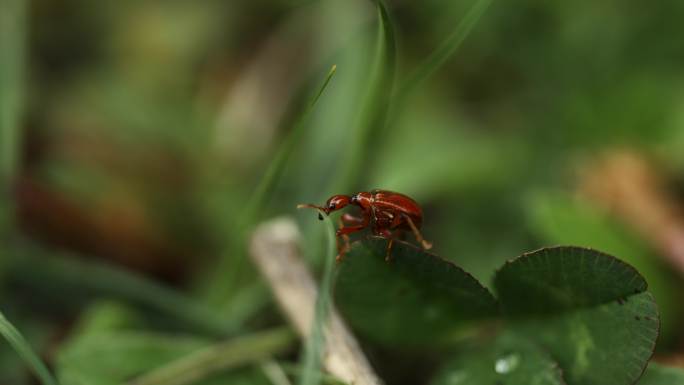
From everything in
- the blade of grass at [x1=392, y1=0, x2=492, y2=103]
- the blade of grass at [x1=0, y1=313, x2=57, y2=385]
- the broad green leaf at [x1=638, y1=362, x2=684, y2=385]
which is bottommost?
the broad green leaf at [x1=638, y1=362, x2=684, y2=385]

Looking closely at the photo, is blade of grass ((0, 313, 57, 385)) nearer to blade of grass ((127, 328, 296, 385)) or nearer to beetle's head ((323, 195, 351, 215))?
blade of grass ((127, 328, 296, 385))

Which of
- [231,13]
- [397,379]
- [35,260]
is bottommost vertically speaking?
[397,379]

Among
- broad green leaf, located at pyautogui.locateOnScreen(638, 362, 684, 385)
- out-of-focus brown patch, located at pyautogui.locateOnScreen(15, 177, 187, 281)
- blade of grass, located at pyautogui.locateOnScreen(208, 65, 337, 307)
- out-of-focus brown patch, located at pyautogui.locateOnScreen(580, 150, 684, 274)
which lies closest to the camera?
broad green leaf, located at pyautogui.locateOnScreen(638, 362, 684, 385)

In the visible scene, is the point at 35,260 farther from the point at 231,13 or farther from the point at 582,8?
the point at 582,8

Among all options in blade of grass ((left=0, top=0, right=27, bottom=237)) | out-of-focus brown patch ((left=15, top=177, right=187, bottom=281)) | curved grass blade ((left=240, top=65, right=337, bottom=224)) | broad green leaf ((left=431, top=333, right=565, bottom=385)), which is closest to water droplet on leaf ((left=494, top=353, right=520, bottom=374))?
broad green leaf ((left=431, top=333, right=565, bottom=385))

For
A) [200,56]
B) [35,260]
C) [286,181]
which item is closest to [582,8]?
[286,181]

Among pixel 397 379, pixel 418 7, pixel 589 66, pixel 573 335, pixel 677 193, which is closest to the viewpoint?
pixel 573 335

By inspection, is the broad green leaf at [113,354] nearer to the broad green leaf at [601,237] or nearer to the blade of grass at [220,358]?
the blade of grass at [220,358]

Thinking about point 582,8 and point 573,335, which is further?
point 582,8
